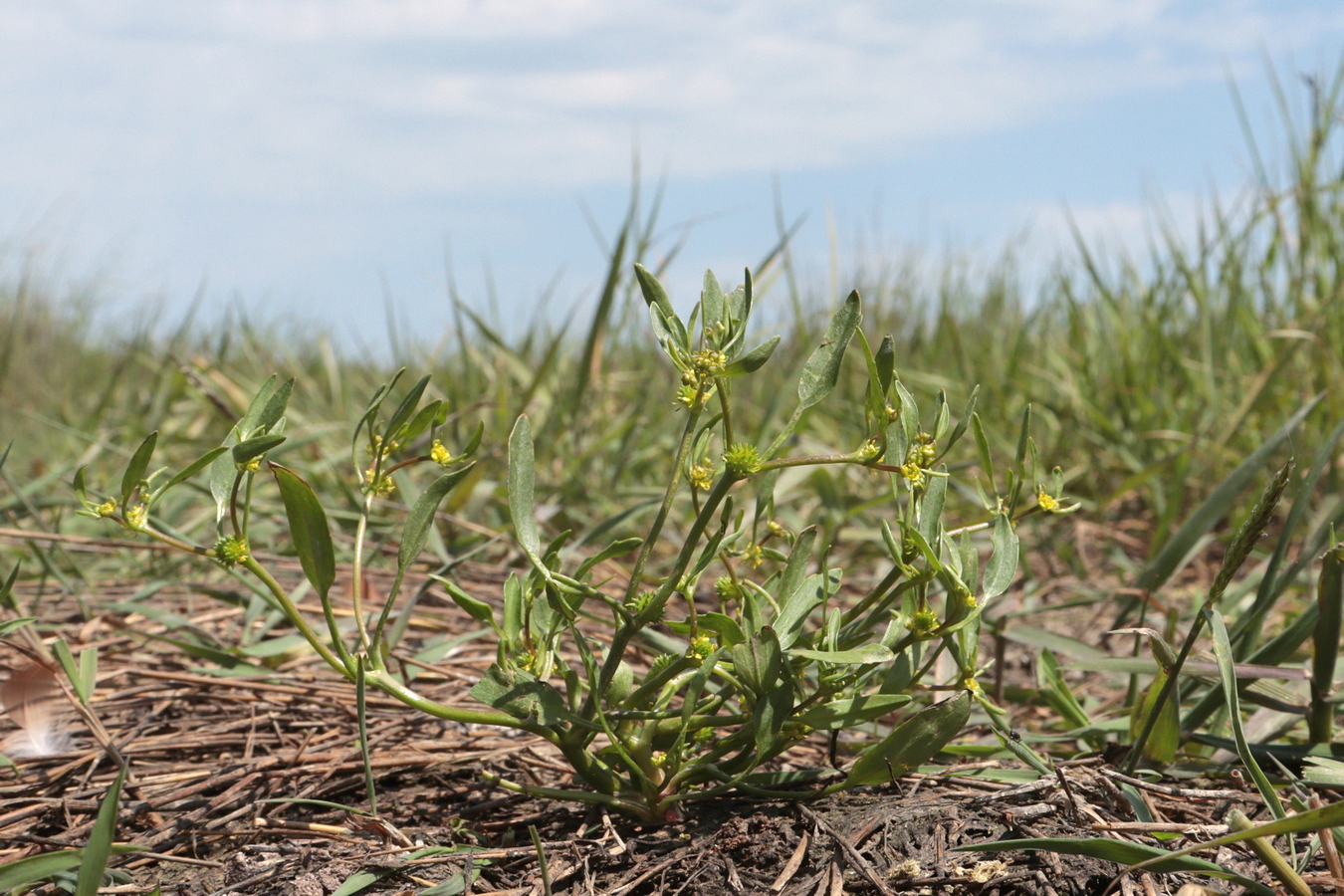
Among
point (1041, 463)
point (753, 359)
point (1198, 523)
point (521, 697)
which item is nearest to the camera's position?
point (753, 359)

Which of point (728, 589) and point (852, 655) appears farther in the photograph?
point (728, 589)

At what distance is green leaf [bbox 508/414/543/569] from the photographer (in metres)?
0.95

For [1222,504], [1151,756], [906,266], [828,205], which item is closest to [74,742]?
[1151,756]

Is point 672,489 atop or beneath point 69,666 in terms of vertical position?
atop

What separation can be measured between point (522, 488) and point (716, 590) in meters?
0.21

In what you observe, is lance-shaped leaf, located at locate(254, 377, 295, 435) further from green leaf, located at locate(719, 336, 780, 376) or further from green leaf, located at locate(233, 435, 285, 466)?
green leaf, located at locate(719, 336, 780, 376)

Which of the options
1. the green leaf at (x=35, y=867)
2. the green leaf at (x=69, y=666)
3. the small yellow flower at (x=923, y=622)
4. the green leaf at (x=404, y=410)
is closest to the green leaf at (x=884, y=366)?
the small yellow flower at (x=923, y=622)

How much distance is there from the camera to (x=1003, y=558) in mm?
983

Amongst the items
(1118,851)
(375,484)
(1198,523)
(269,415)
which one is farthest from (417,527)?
(1198,523)

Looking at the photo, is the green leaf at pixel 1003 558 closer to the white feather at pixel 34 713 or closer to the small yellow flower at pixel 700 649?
the small yellow flower at pixel 700 649

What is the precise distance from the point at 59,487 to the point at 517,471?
2565mm

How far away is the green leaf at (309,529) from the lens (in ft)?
3.19

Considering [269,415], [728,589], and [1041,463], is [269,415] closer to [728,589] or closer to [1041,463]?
[728,589]

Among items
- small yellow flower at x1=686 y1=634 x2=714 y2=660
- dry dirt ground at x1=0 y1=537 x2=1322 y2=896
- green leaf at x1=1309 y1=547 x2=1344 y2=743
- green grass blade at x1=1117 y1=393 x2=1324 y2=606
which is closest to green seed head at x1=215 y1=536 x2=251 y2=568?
dry dirt ground at x1=0 y1=537 x2=1322 y2=896
